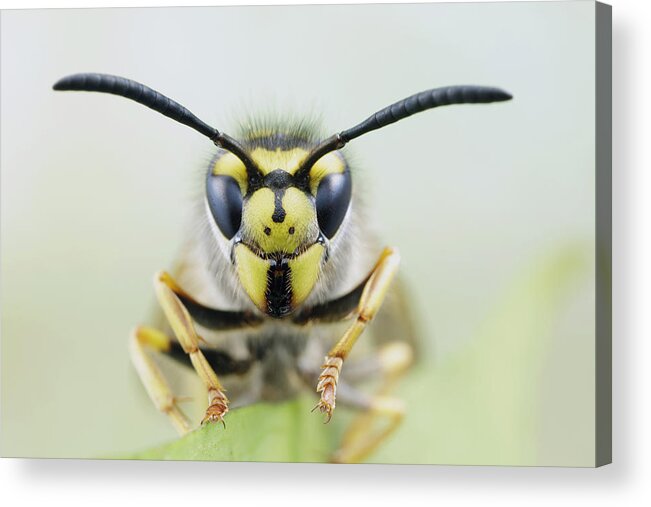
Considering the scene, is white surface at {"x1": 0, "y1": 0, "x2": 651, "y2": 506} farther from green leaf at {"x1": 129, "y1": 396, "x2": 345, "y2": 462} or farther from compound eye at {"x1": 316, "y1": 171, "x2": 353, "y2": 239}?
compound eye at {"x1": 316, "y1": 171, "x2": 353, "y2": 239}

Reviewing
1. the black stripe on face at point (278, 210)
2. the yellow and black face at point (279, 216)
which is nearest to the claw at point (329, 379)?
the yellow and black face at point (279, 216)

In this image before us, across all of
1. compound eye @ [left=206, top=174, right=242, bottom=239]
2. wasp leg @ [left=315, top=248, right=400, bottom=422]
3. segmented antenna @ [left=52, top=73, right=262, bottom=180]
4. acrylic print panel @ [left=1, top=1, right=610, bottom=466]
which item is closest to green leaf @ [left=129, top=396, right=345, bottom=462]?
acrylic print panel @ [left=1, top=1, right=610, bottom=466]

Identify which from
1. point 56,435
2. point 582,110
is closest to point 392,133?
point 582,110

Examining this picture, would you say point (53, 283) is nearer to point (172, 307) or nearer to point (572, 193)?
point (172, 307)

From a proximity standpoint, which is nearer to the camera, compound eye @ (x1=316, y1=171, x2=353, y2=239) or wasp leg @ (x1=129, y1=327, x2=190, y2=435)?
compound eye @ (x1=316, y1=171, x2=353, y2=239)

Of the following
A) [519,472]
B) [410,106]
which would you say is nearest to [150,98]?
[410,106]

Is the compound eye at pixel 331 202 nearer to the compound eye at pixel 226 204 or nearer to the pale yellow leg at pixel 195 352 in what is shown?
the compound eye at pixel 226 204
